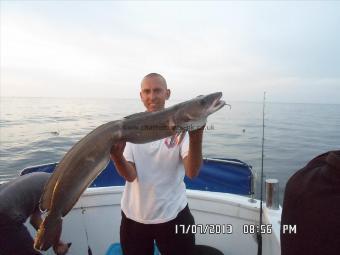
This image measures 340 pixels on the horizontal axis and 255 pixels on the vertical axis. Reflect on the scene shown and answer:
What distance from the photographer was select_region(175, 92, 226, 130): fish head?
2.55m

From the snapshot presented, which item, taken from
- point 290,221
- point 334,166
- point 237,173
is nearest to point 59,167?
point 290,221

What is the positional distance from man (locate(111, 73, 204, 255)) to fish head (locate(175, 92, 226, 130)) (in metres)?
0.50

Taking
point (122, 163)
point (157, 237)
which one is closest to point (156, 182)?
point (122, 163)

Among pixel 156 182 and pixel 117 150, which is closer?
pixel 117 150

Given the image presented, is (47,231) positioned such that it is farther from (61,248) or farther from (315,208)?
(61,248)

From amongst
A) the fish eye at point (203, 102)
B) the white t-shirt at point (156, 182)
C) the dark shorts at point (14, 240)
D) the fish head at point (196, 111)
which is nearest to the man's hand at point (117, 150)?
the white t-shirt at point (156, 182)

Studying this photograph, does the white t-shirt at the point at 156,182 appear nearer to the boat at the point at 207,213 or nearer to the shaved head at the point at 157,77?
the shaved head at the point at 157,77

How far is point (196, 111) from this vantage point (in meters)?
2.57

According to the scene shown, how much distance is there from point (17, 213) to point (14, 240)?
0.32 meters

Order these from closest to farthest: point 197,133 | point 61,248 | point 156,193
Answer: point 197,133
point 156,193
point 61,248

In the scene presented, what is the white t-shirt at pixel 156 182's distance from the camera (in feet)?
10.1
